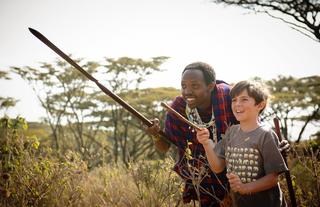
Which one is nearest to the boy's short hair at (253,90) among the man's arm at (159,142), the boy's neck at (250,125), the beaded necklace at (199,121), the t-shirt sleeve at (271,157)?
the boy's neck at (250,125)

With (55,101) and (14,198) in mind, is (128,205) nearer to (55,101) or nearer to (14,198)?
(14,198)

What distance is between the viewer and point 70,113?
18.5 metres

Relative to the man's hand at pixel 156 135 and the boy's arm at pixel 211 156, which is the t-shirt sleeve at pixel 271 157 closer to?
the boy's arm at pixel 211 156

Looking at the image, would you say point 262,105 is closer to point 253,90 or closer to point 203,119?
point 253,90

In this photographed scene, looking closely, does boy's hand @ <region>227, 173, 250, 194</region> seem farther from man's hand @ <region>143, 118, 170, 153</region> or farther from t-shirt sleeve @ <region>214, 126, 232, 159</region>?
man's hand @ <region>143, 118, 170, 153</region>

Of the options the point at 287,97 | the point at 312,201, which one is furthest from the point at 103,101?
the point at 312,201

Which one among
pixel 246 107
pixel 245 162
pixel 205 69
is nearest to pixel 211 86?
pixel 205 69

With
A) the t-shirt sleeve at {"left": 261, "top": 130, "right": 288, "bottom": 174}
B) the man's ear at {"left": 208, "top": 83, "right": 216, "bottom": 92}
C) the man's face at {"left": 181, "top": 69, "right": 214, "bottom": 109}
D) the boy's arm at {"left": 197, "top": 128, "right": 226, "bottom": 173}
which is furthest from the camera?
the man's ear at {"left": 208, "top": 83, "right": 216, "bottom": 92}

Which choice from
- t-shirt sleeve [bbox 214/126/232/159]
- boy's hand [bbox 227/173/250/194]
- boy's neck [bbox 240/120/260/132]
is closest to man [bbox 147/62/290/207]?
t-shirt sleeve [bbox 214/126/232/159]

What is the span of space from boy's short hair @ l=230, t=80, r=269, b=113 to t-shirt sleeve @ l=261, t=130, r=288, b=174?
221mm

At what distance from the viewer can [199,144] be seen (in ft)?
8.14

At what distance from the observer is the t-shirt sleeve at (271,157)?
156cm

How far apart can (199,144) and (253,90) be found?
90 centimetres

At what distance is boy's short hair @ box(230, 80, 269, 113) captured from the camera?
170 centimetres
